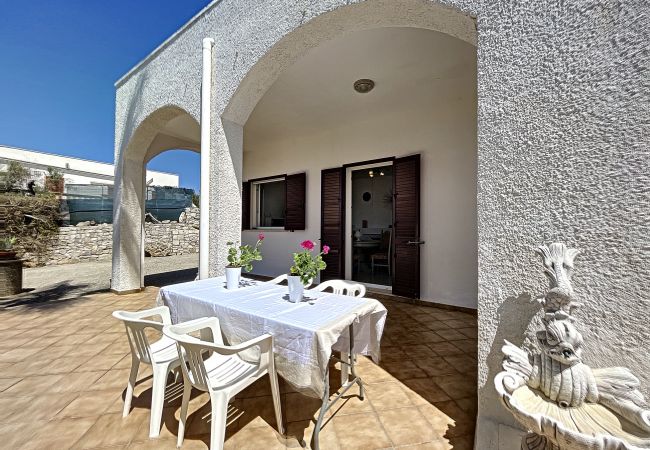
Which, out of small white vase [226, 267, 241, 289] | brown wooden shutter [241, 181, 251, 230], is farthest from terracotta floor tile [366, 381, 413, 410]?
brown wooden shutter [241, 181, 251, 230]

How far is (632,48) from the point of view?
1041 mm

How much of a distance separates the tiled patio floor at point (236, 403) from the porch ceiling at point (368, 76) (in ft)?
10.2

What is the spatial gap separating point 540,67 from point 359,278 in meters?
4.54

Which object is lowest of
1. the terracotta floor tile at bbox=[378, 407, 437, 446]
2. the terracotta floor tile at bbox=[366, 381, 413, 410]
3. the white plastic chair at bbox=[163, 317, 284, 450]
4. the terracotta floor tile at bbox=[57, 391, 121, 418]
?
the terracotta floor tile at bbox=[57, 391, 121, 418]

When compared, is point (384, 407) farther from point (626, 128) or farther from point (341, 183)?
point (341, 183)

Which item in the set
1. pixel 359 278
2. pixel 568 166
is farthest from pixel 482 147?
pixel 359 278

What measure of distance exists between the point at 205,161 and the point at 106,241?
30.8 ft

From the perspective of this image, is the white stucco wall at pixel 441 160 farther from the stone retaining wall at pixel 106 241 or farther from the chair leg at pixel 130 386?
the stone retaining wall at pixel 106 241

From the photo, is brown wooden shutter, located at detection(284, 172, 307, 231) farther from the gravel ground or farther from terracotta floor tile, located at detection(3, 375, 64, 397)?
terracotta floor tile, located at detection(3, 375, 64, 397)

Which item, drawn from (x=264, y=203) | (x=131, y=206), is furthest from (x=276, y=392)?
(x=264, y=203)

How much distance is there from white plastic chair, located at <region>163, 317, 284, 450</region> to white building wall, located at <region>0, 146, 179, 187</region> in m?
13.3

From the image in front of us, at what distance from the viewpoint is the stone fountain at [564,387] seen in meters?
0.85

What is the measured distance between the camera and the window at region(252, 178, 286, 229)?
21.5ft

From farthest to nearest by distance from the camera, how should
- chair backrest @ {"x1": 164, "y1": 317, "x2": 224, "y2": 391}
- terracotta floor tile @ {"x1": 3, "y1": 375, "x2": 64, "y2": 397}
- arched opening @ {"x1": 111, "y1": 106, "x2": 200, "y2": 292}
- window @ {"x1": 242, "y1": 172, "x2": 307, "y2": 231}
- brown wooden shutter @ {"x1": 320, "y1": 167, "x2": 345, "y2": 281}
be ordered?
1. window @ {"x1": 242, "y1": 172, "x2": 307, "y2": 231}
2. brown wooden shutter @ {"x1": 320, "y1": 167, "x2": 345, "y2": 281}
3. arched opening @ {"x1": 111, "y1": 106, "x2": 200, "y2": 292}
4. terracotta floor tile @ {"x1": 3, "y1": 375, "x2": 64, "y2": 397}
5. chair backrest @ {"x1": 164, "y1": 317, "x2": 224, "y2": 391}
